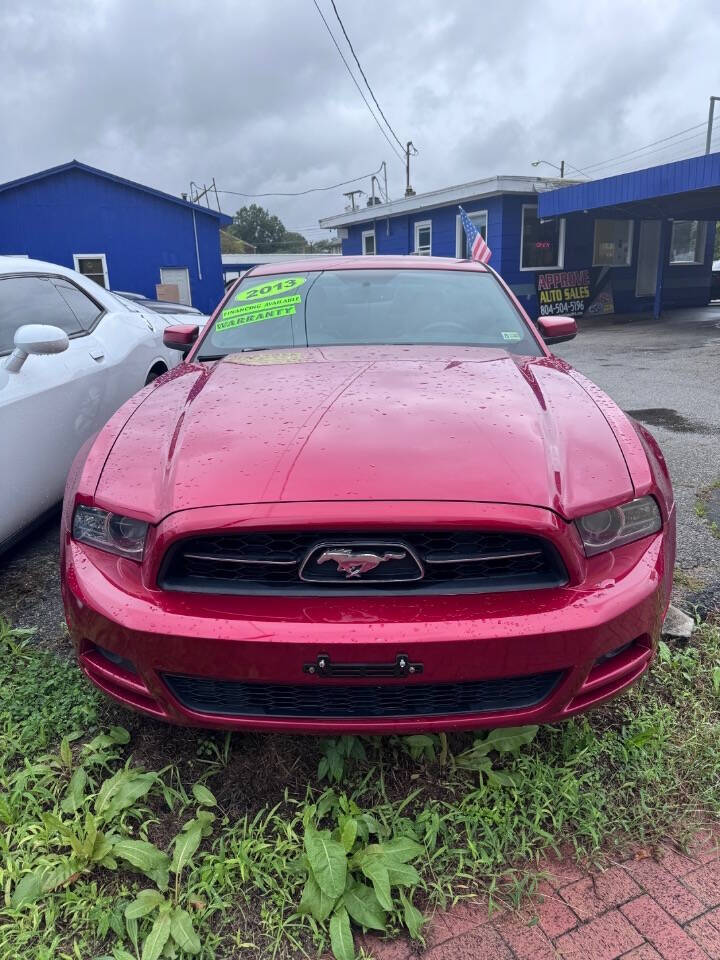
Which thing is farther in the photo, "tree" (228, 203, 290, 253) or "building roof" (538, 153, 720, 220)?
"tree" (228, 203, 290, 253)

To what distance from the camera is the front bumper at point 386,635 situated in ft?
5.23

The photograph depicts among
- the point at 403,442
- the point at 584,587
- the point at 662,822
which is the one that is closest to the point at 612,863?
the point at 662,822

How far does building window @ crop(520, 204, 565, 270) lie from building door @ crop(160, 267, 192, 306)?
30.4 feet

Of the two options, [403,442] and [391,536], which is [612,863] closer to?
[391,536]

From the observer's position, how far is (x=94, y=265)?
1814 cm

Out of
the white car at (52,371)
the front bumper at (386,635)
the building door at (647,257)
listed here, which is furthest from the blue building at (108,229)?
the front bumper at (386,635)

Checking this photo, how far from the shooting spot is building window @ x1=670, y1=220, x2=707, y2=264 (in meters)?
21.3

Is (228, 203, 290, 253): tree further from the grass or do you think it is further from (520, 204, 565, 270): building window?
the grass

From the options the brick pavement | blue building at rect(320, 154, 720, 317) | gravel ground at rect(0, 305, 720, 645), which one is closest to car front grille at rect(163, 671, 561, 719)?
the brick pavement

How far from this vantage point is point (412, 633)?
1586 mm

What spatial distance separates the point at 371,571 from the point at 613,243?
20646 mm

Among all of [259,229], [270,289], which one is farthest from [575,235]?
[259,229]

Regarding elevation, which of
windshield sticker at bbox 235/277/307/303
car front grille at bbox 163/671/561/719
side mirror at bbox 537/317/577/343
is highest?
windshield sticker at bbox 235/277/307/303

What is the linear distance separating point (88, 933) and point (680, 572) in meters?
2.69
